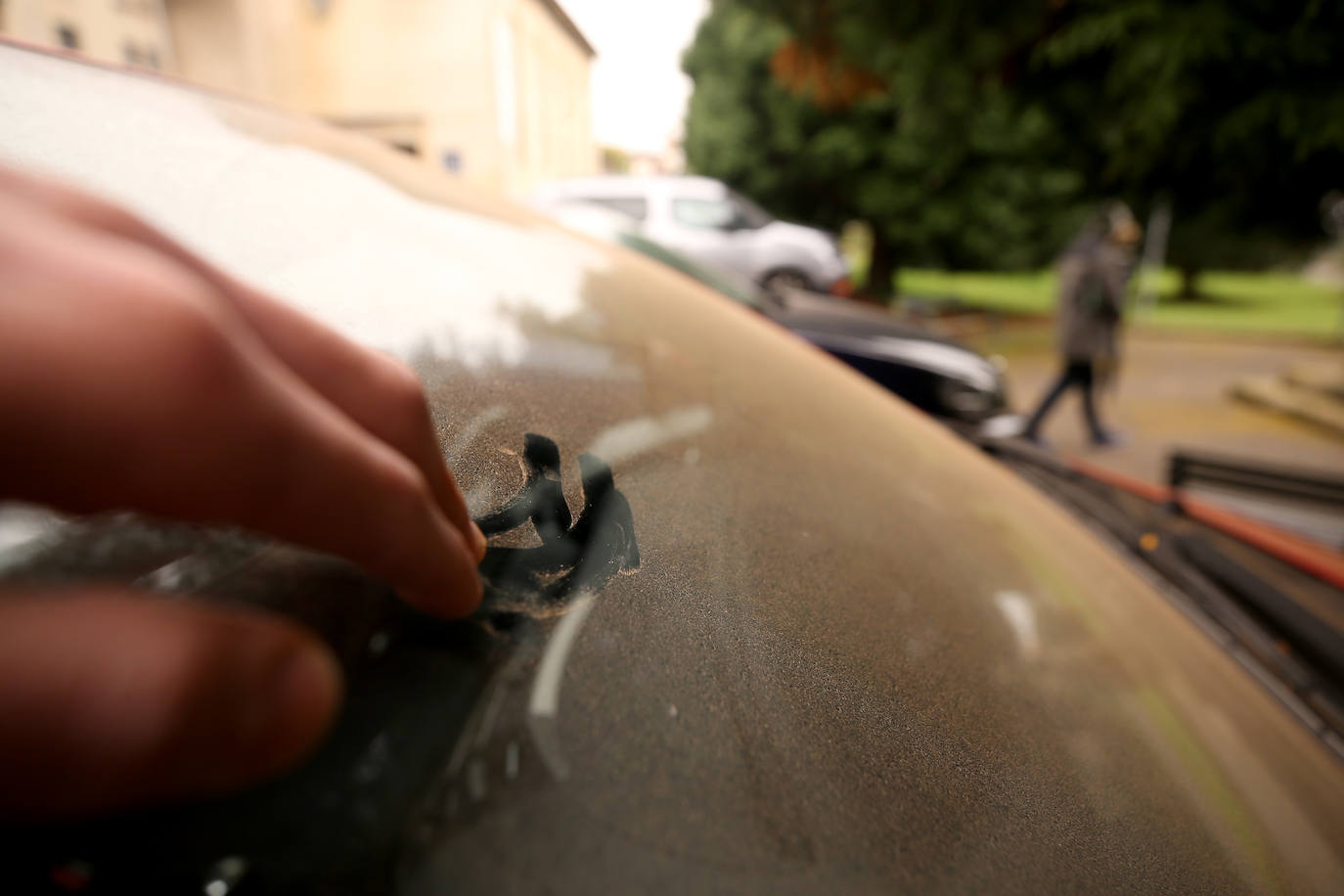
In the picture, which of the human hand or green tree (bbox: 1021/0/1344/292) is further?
green tree (bbox: 1021/0/1344/292)

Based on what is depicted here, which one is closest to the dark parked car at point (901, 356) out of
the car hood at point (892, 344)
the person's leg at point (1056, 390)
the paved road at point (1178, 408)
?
the car hood at point (892, 344)

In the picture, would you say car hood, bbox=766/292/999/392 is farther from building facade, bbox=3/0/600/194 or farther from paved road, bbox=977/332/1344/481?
building facade, bbox=3/0/600/194

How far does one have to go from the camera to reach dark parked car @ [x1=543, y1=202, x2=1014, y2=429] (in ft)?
11.9

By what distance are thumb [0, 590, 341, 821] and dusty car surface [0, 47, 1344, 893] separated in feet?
0.14

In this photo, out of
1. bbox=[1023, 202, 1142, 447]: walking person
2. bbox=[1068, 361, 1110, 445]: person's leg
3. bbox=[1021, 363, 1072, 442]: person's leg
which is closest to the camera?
bbox=[1023, 202, 1142, 447]: walking person

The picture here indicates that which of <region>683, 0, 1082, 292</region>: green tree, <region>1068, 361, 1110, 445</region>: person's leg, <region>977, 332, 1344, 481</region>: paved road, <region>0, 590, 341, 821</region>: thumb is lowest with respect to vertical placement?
<region>977, 332, 1344, 481</region>: paved road

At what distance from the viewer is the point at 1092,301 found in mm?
6160

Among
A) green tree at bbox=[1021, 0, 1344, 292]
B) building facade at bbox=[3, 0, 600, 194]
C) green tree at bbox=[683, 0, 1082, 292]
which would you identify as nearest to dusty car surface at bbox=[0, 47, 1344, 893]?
green tree at bbox=[1021, 0, 1344, 292]

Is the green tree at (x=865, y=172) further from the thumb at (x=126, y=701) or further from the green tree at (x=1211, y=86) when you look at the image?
the thumb at (x=126, y=701)

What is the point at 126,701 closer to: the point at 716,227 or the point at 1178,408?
the point at 1178,408

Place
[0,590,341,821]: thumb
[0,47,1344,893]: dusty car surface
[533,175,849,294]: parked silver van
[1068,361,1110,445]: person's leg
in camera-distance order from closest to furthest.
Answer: [0,590,341,821]: thumb → [0,47,1344,893]: dusty car surface → [1068,361,1110,445]: person's leg → [533,175,849,294]: parked silver van

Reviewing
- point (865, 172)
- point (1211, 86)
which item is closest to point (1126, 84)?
point (1211, 86)

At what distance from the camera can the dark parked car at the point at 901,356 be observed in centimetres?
361

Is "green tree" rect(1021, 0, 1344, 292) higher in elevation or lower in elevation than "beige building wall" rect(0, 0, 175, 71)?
lower
